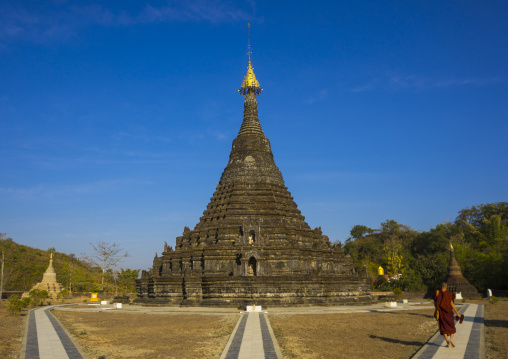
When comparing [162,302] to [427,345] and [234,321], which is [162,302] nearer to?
[234,321]

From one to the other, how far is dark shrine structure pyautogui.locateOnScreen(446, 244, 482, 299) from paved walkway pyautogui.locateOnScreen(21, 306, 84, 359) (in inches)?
1440

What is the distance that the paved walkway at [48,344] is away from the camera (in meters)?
11.8

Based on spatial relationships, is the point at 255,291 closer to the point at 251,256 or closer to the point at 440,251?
the point at 251,256

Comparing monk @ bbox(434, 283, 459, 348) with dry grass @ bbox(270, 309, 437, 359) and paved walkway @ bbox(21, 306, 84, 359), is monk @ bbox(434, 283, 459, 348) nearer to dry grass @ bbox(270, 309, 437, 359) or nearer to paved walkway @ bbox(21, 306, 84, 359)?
dry grass @ bbox(270, 309, 437, 359)

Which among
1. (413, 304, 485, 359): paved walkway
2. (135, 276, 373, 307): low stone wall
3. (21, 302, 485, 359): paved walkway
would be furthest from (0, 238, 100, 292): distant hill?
(413, 304, 485, 359): paved walkway

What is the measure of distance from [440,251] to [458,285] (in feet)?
93.9

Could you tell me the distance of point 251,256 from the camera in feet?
103

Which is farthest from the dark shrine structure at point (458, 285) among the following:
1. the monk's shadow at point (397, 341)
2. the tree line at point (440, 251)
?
the monk's shadow at point (397, 341)

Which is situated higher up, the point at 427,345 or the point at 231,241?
the point at 231,241

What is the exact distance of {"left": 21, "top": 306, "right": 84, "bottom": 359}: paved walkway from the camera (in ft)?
38.8

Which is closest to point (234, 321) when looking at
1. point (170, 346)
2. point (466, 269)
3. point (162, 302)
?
point (170, 346)

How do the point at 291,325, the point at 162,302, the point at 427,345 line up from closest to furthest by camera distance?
1. the point at 427,345
2. the point at 291,325
3. the point at 162,302

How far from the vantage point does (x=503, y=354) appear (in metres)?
11.4

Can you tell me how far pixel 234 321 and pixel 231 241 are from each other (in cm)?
1426
